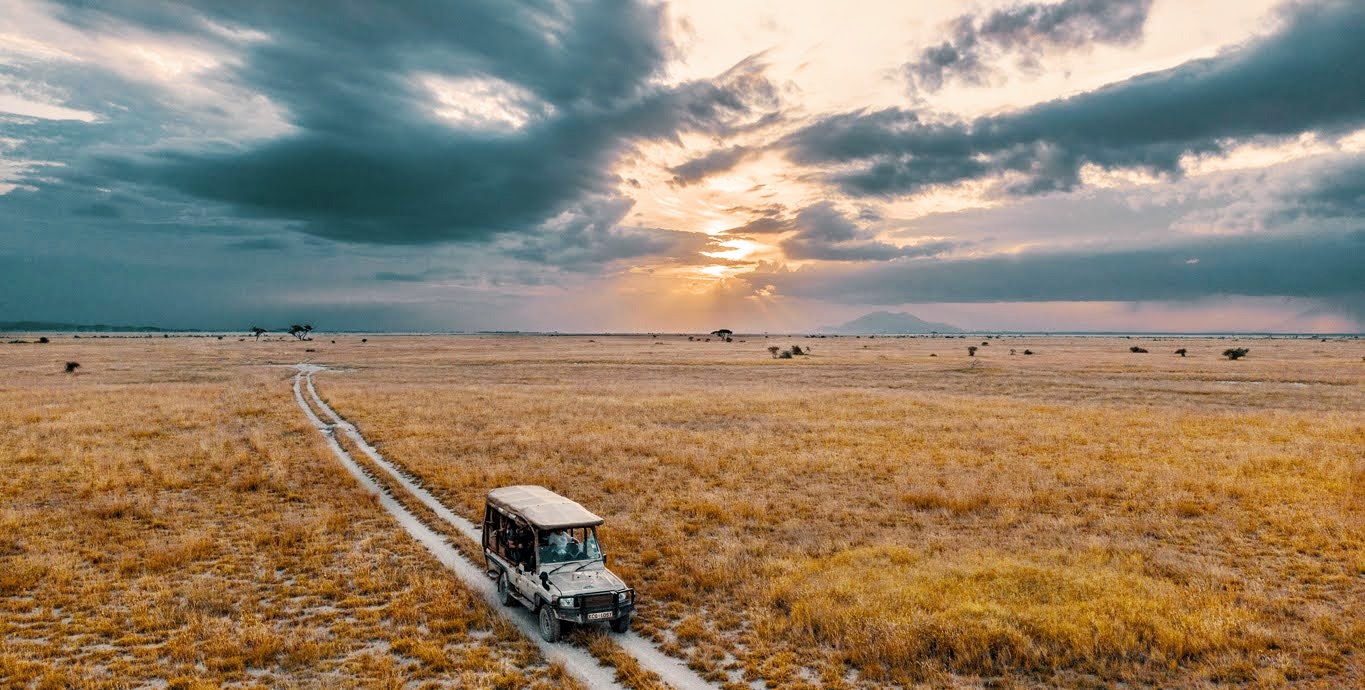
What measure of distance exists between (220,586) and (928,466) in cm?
2553

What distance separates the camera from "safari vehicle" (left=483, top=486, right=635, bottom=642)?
43.4ft

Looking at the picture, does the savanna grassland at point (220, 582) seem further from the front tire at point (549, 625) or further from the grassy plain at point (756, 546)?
the front tire at point (549, 625)

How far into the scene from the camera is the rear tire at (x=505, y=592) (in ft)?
49.8

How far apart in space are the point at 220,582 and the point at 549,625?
921cm

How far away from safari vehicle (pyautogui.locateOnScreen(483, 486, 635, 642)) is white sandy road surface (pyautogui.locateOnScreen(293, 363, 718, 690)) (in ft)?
1.17

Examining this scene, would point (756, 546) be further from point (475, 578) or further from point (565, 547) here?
point (475, 578)

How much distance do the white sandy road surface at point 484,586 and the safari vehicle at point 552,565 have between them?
0.36m

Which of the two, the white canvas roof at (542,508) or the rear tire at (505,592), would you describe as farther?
the rear tire at (505,592)

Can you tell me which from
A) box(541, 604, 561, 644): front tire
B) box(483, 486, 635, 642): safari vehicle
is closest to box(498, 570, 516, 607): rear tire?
box(483, 486, 635, 642): safari vehicle

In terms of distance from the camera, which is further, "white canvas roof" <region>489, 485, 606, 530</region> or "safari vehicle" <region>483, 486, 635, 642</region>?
"white canvas roof" <region>489, 485, 606, 530</region>

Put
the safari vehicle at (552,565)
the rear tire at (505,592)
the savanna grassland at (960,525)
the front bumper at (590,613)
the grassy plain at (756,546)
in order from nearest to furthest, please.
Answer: the grassy plain at (756,546) → the savanna grassland at (960,525) → the front bumper at (590,613) → the safari vehicle at (552,565) → the rear tire at (505,592)

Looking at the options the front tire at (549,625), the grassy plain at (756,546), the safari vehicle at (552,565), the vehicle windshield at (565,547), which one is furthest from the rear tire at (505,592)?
the front tire at (549,625)

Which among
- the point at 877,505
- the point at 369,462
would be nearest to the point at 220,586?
the point at 369,462

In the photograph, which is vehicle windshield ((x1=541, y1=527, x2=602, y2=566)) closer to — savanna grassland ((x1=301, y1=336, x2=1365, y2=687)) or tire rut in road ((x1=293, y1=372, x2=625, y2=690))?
tire rut in road ((x1=293, y1=372, x2=625, y2=690))
